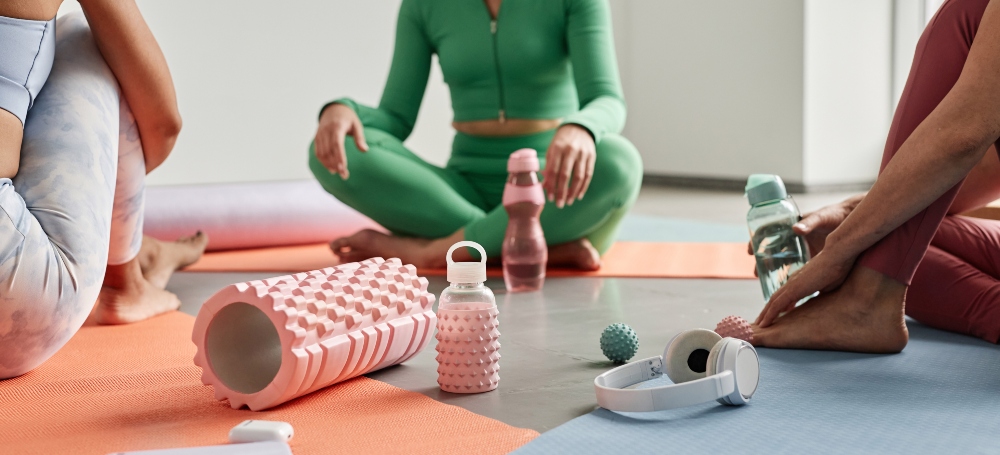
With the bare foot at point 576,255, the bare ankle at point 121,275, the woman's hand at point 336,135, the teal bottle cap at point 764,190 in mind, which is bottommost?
the bare foot at point 576,255

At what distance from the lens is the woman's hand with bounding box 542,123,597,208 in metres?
1.92

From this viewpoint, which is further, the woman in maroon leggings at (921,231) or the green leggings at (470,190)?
the green leggings at (470,190)

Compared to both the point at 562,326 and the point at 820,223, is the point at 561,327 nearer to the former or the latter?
the point at 562,326

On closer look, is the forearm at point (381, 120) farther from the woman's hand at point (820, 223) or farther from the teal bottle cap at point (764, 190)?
the woman's hand at point (820, 223)

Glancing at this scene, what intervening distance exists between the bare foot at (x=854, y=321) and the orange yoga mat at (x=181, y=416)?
21.7 inches

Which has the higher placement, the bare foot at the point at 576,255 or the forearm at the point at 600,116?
the forearm at the point at 600,116

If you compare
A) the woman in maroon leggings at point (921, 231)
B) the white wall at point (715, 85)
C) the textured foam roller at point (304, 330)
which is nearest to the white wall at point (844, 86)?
the white wall at point (715, 85)

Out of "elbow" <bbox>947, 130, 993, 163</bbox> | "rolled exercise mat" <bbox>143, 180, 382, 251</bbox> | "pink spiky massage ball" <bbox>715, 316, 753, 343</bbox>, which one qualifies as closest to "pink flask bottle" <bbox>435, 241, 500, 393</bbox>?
"pink spiky massage ball" <bbox>715, 316, 753, 343</bbox>

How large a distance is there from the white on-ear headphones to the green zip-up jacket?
45.8 inches

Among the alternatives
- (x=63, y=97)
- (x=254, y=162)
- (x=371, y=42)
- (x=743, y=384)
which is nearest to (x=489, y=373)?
(x=743, y=384)

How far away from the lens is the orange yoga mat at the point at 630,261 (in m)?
2.29

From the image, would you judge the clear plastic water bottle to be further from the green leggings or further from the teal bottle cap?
the green leggings

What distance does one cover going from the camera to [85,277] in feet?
4.28

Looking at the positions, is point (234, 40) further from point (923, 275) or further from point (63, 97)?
point (923, 275)
